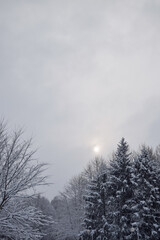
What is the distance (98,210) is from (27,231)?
2044 cm

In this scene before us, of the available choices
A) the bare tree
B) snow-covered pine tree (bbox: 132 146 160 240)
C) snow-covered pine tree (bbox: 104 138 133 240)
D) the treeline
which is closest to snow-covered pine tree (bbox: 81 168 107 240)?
the treeline

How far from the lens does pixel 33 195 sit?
26.1 ft

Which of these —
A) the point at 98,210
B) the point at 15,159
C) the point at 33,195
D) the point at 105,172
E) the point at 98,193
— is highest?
the point at 105,172

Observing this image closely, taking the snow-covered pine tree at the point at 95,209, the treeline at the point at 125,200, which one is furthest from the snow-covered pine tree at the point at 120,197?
the snow-covered pine tree at the point at 95,209

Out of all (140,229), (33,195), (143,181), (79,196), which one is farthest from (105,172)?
(33,195)

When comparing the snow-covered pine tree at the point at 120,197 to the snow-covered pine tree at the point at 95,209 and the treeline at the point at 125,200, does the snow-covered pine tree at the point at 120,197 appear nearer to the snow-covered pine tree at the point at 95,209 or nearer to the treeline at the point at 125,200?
the treeline at the point at 125,200

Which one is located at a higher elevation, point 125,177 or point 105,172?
point 105,172

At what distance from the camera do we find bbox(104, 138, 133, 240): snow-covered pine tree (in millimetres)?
22172

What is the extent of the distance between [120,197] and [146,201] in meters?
2.59

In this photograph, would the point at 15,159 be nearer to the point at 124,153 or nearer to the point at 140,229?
the point at 140,229

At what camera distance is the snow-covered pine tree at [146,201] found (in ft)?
67.9

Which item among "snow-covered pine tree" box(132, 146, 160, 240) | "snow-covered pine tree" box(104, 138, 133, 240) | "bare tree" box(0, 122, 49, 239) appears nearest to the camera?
"bare tree" box(0, 122, 49, 239)

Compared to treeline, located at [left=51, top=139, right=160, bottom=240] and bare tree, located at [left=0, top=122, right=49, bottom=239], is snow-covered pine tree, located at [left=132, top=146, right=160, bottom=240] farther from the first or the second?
bare tree, located at [left=0, top=122, right=49, bottom=239]

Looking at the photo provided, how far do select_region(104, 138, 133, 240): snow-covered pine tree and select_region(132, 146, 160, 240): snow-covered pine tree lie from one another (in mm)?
749
